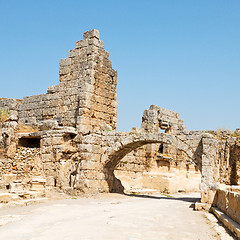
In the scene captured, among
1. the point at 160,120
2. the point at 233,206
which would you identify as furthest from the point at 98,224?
the point at 160,120

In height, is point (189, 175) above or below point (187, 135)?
below

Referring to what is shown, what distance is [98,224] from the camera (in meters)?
7.59

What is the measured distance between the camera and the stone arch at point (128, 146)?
43.2ft

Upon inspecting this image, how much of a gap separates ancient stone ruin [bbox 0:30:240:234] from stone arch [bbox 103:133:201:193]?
4cm

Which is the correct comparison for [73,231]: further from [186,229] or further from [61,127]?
[61,127]

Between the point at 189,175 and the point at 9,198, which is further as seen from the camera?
the point at 189,175

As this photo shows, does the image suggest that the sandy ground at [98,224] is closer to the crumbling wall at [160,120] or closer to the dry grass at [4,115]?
the dry grass at [4,115]

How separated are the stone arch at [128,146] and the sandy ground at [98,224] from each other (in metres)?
2.89

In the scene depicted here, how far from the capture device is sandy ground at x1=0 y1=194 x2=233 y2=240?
6488mm

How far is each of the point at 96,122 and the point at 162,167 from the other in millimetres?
5121

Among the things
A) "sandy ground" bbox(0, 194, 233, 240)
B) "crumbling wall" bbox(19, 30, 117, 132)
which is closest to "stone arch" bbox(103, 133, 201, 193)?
"crumbling wall" bbox(19, 30, 117, 132)

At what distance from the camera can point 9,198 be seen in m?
11.3

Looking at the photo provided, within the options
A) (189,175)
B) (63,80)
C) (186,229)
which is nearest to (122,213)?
(186,229)

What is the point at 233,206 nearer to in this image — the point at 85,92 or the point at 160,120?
the point at 85,92
